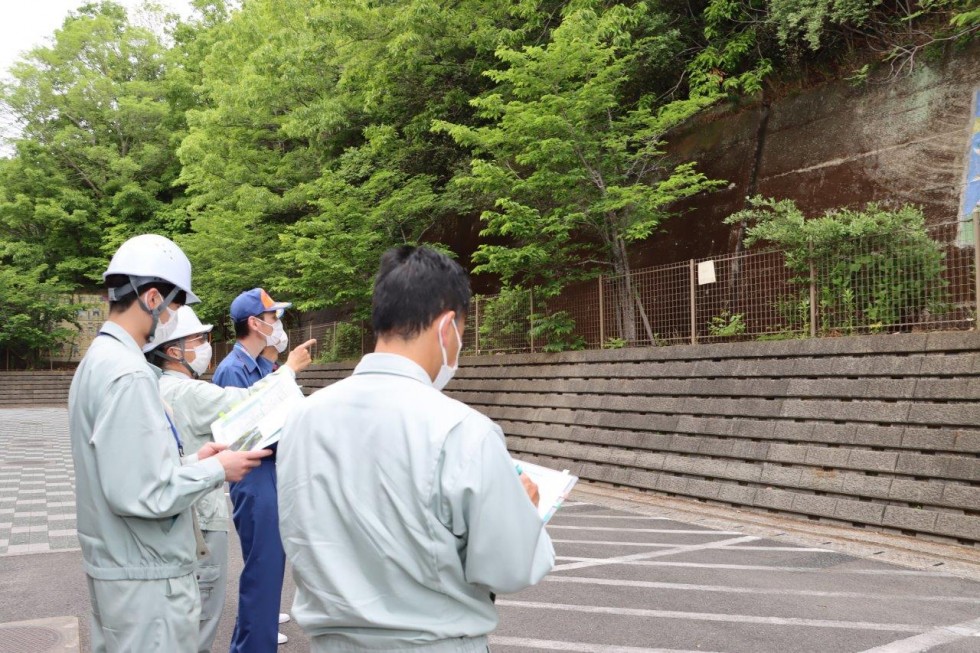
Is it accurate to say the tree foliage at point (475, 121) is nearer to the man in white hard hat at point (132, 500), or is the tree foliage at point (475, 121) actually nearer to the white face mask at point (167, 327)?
the white face mask at point (167, 327)

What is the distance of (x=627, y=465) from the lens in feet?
38.6

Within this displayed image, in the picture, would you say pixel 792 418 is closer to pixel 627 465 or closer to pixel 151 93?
pixel 627 465

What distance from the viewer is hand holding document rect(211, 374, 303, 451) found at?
3.02 metres

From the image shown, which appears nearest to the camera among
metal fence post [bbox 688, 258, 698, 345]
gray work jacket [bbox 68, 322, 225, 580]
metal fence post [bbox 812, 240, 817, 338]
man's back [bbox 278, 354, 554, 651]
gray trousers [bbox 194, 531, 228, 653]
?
man's back [bbox 278, 354, 554, 651]

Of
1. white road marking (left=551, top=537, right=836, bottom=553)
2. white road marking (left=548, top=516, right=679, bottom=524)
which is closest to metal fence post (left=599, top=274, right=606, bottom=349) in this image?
white road marking (left=548, top=516, right=679, bottom=524)

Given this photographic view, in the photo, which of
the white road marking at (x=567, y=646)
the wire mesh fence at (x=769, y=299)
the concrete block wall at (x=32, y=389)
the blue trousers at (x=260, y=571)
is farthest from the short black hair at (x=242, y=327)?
the concrete block wall at (x=32, y=389)

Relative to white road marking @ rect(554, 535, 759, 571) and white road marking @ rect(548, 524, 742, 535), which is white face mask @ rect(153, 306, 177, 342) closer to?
white road marking @ rect(554, 535, 759, 571)

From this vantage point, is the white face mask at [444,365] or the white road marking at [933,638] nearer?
the white face mask at [444,365]

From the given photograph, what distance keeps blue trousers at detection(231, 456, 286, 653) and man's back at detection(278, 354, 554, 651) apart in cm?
220

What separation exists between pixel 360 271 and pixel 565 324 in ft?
21.9

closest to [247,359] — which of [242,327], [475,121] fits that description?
[242,327]

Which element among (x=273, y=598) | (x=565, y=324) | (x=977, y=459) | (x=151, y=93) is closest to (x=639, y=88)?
(x=565, y=324)

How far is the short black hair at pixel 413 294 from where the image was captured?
6.58 feet

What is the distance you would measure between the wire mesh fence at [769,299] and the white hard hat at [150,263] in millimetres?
8253
